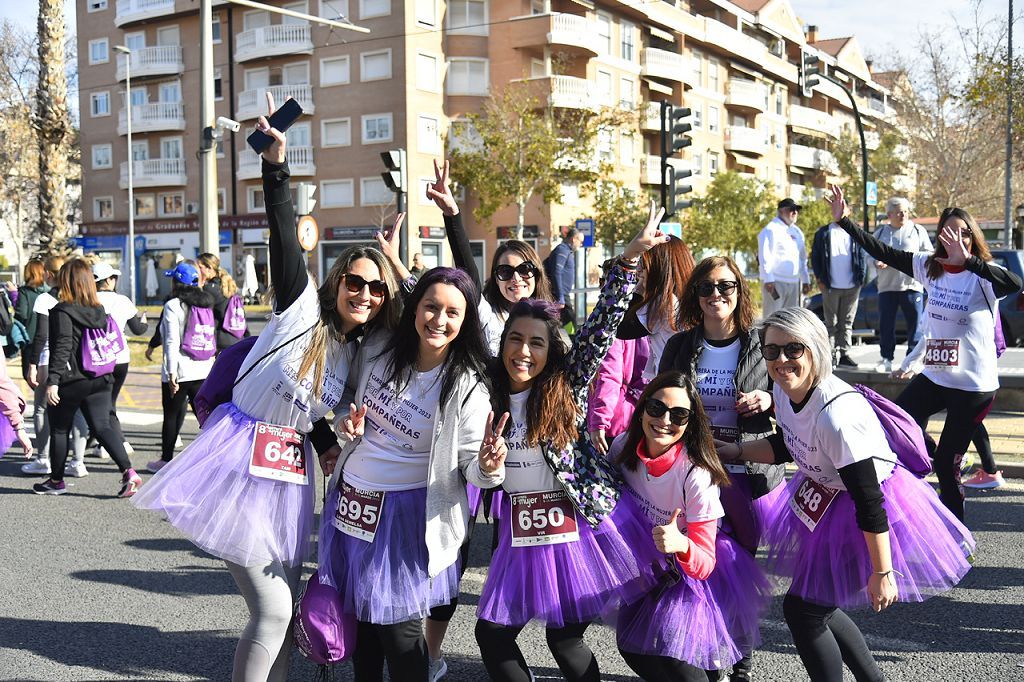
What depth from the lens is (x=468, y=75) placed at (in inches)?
1614

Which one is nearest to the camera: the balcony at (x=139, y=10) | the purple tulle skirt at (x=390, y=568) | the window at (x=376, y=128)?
the purple tulle skirt at (x=390, y=568)

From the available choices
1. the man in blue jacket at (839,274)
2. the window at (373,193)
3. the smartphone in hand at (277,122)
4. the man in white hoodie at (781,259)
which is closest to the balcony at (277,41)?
the window at (373,193)

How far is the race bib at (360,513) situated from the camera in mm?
3279

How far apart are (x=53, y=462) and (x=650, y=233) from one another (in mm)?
5952

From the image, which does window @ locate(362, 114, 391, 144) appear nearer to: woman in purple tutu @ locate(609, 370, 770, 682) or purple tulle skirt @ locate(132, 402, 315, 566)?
purple tulle skirt @ locate(132, 402, 315, 566)

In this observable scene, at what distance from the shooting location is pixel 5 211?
58906mm

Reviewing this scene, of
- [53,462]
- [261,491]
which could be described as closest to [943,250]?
[261,491]

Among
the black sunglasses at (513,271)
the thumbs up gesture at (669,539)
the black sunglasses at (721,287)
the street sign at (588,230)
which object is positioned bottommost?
the thumbs up gesture at (669,539)

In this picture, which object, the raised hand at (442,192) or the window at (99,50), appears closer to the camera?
the raised hand at (442,192)

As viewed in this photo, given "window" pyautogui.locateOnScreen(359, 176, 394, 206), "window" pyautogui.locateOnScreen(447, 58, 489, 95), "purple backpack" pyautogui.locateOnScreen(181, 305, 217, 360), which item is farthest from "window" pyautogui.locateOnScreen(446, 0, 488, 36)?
"purple backpack" pyautogui.locateOnScreen(181, 305, 217, 360)

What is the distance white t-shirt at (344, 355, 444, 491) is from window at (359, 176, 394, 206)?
1520 inches

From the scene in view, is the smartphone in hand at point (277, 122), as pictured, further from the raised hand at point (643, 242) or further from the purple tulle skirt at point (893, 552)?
the purple tulle skirt at point (893, 552)

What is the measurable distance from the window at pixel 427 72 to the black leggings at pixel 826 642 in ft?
127

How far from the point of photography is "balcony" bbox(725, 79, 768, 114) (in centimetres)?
5312
